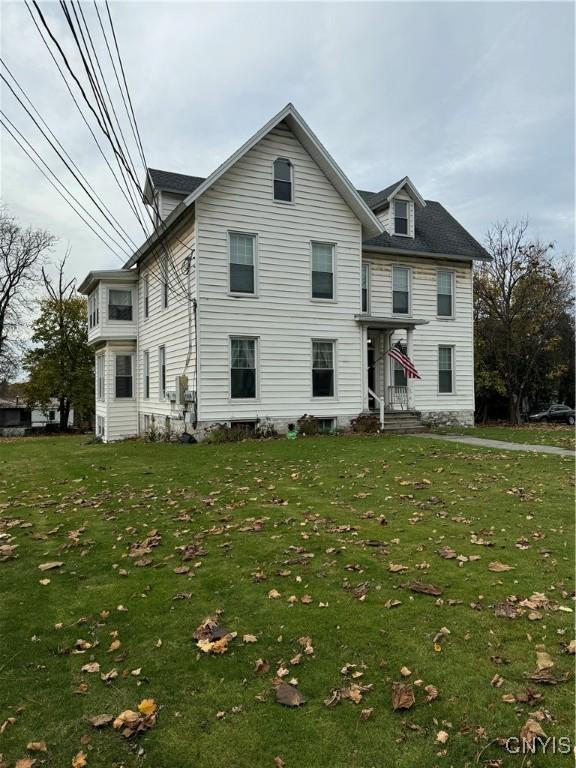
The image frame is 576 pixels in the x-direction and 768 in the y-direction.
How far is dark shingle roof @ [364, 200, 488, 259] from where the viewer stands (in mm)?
19266

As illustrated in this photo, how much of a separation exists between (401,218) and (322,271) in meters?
5.20

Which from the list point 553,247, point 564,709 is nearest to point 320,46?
point 564,709

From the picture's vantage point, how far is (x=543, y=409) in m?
35.2

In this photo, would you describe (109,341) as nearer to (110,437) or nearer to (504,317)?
(110,437)

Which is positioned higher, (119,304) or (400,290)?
(400,290)

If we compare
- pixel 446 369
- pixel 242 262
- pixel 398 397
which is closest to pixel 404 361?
pixel 398 397

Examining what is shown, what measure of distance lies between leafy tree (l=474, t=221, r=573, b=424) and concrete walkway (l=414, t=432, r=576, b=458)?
13854 mm

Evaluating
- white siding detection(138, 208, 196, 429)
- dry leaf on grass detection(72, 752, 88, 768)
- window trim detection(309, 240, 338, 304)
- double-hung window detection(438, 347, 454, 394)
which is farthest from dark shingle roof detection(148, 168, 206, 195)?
dry leaf on grass detection(72, 752, 88, 768)

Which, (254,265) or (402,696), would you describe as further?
(254,265)

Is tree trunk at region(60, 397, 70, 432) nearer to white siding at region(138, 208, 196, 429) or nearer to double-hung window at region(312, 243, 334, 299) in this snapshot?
white siding at region(138, 208, 196, 429)

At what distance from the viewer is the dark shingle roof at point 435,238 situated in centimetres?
1927

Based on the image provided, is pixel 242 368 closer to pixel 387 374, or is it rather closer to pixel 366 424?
pixel 366 424

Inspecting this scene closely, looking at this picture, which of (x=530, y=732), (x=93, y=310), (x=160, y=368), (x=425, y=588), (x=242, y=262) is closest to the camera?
(x=530, y=732)

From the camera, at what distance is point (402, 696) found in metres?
2.90
